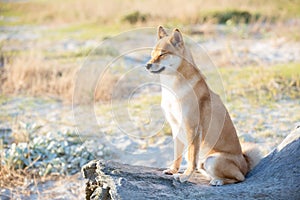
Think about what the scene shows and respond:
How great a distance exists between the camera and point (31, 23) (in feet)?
72.2

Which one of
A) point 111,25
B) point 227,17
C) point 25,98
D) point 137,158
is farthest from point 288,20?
point 137,158

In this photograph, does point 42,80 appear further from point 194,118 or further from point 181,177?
point 181,177

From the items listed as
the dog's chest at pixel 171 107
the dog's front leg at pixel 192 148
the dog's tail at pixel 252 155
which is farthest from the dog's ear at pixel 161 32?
the dog's tail at pixel 252 155

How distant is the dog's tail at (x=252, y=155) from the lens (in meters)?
5.44

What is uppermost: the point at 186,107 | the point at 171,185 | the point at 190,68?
the point at 190,68

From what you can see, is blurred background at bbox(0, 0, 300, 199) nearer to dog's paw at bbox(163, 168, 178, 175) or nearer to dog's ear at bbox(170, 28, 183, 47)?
dog's ear at bbox(170, 28, 183, 47)

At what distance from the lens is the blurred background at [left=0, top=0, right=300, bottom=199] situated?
7891mm

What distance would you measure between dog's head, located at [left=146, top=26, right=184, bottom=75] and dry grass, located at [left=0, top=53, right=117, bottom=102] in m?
6.13

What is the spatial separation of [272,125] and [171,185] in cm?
453

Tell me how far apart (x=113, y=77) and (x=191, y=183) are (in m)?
7.21

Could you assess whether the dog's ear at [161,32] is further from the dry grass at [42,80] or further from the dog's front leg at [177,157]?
the dry grass at [42,80]

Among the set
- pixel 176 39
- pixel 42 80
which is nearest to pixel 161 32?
pixel 176 39

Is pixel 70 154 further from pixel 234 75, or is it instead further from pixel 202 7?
pixel 202 7

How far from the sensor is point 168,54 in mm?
5113
